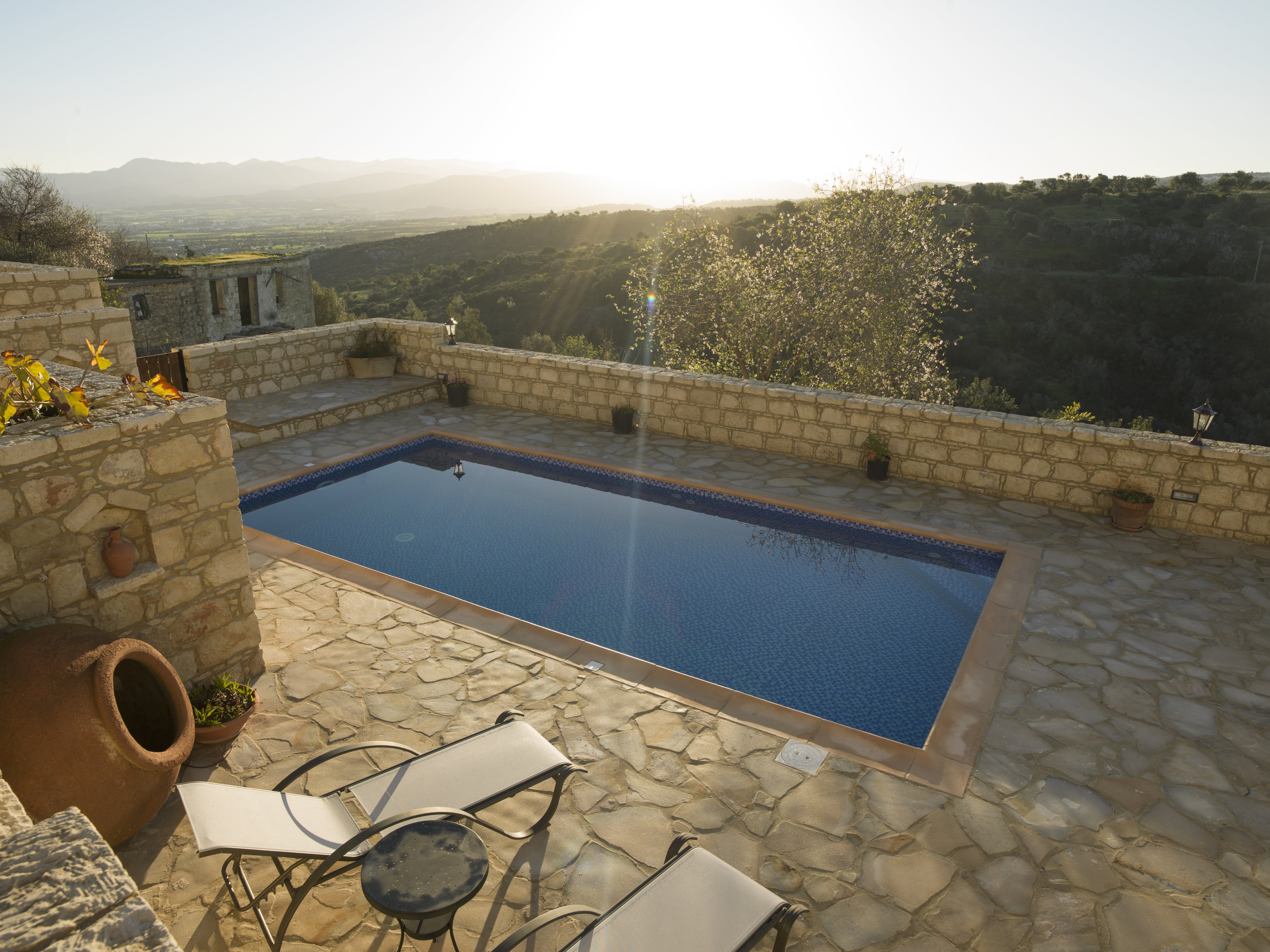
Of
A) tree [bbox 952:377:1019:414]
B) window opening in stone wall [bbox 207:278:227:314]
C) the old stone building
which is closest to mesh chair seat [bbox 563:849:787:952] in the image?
tree [bbox 952:377:1019:414]

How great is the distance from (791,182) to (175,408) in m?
186

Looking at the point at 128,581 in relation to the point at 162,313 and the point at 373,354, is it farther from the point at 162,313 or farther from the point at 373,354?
the point at 162,313

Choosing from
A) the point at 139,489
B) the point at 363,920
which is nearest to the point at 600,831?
the point at 363,920

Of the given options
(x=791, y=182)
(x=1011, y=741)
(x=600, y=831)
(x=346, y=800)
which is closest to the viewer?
(x=600, y=831)

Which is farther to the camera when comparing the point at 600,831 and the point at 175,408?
the point at 175,408

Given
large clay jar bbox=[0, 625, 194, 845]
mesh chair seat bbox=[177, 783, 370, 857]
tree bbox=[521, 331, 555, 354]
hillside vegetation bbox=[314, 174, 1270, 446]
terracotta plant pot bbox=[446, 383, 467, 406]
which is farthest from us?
tree bbox=[521, 331, 555, 354]

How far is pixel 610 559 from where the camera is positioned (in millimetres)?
7684

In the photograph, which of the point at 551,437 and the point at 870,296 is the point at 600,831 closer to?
the point at 551,437

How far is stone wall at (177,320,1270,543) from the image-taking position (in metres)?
7.45

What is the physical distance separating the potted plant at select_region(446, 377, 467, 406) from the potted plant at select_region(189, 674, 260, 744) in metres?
7.76

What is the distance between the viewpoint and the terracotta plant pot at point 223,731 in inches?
169

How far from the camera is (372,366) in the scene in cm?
1259

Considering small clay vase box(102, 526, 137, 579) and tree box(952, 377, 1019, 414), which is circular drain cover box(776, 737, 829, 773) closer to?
small clay vase box(102, 526, 137, 579)

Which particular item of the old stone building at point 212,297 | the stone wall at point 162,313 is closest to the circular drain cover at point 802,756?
the old stone building at point 212,297
